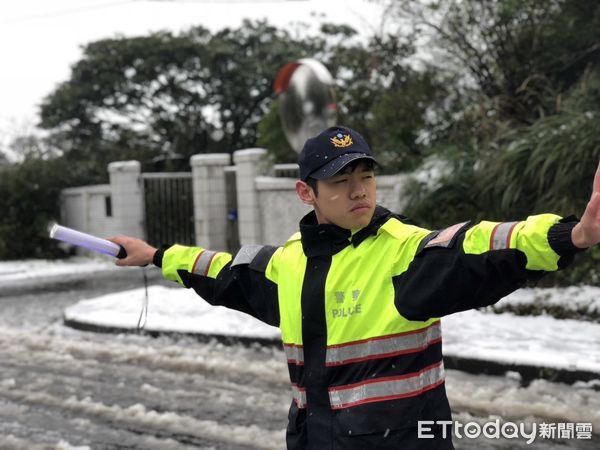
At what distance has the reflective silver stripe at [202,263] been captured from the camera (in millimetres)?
2637

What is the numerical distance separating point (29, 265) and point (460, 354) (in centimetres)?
1417

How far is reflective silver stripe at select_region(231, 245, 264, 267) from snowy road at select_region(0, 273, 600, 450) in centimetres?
242

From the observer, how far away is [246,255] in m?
2.54

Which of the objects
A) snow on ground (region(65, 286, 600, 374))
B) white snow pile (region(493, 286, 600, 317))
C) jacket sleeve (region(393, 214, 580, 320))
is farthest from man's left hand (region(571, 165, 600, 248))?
white snow pile (region(493, 286, 600, 317))

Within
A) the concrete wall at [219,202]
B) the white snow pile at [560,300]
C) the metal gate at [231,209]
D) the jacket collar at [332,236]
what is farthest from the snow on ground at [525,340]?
the metal gate at [231,209]

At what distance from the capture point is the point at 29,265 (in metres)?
18.2

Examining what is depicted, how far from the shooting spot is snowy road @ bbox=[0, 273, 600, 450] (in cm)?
488

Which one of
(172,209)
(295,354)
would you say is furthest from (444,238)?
(172,209)

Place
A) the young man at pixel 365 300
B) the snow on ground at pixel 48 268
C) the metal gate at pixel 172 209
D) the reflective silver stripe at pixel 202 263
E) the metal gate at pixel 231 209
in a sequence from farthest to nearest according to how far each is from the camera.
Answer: the metal gate at pixel 172 209 → the snow on ground at pixel 48 268 → the metal gate at pixel 231 209 → the reflective silver stripe at pixel 202 263 → the young man at pixel 365 300

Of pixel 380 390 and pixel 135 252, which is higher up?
pixel 135 252

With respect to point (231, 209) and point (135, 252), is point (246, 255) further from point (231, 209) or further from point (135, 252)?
point (231, 209)

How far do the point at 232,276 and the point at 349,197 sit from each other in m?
0.57

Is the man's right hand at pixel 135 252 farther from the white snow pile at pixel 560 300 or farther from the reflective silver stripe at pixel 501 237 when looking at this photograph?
the white snow pile at pixel 560 300

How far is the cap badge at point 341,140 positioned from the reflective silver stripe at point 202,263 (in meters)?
0.68
